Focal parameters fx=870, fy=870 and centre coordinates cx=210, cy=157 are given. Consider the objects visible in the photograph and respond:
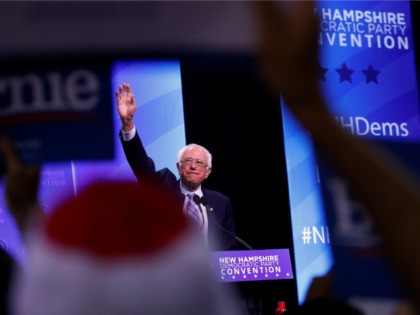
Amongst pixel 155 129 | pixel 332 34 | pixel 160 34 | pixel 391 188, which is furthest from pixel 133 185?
pixel 332 34

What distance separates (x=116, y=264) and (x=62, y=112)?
3789 millimetres

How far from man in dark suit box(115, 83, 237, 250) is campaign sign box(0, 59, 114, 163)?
84 mm

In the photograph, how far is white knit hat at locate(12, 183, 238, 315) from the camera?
18.2 inches

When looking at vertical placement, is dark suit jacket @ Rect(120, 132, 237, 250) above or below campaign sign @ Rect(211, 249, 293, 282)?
above

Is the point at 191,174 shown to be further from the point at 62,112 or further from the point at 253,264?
the point at 62,112

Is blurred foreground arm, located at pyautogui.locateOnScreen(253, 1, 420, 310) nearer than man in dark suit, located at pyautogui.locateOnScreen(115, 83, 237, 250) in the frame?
Yes

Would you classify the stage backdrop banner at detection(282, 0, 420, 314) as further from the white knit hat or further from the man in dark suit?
the white knit hat

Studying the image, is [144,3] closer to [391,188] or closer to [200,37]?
A: [200,37]

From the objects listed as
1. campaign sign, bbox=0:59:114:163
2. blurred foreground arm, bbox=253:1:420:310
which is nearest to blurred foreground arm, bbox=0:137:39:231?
blurred foreground arm, bbox=253:1:420:310

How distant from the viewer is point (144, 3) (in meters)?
3.71

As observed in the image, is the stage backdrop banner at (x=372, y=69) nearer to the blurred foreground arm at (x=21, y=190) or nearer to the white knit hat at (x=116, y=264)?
the blurred foreground arm at (x=21, y=190)

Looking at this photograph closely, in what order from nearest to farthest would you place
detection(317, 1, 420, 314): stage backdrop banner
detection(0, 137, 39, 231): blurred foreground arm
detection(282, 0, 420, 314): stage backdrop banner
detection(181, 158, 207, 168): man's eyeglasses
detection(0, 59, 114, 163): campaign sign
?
detection(0, 137, 39, 231): blurred foreground arm
detection(0, 59, 114, 163): campaign sign
detection(181, 158, 207, 168): man's eyeglasses
detection(282, 0, 420, 314): stage backdrop banner
detection(317, 1, 420, 314): stage backdrop banner

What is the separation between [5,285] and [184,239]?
20.7 inches

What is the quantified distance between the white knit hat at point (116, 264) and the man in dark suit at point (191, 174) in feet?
12.4
